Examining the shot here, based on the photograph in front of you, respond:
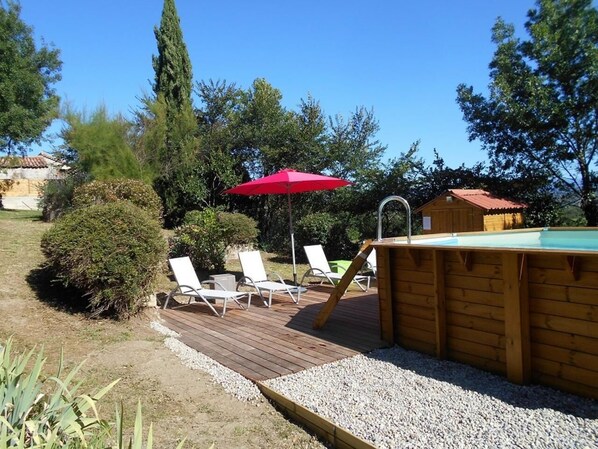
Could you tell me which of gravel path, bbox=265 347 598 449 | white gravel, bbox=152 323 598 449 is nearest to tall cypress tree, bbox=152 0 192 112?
white gravel, bbox=152 323 598 449

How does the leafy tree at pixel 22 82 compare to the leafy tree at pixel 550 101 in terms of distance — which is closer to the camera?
the leafy tree at pixel 550 101

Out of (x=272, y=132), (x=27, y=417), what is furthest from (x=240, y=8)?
(x=27, y=417)

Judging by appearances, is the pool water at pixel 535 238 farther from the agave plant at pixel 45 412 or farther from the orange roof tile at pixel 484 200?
the agave plant at pixel 45 412

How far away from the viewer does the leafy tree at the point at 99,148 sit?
12.4m

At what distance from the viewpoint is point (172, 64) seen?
16.6m

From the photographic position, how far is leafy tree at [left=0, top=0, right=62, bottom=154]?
15.8 metres

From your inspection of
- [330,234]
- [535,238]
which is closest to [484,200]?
[535,238]

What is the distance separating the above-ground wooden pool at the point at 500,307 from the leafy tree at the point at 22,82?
15049 mm

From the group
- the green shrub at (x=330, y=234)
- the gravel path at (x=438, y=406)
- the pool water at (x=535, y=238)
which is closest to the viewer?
the gravel path at (x=438, y=406)

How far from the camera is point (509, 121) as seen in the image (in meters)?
11.6

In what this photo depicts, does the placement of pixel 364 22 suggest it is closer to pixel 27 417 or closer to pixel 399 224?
pixel 399 224

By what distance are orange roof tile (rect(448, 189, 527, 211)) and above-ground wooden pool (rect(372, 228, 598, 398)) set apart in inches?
214

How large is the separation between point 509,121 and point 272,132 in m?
7.22

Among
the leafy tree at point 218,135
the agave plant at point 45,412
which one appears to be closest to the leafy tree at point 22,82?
the leafy tree at point 218,135
